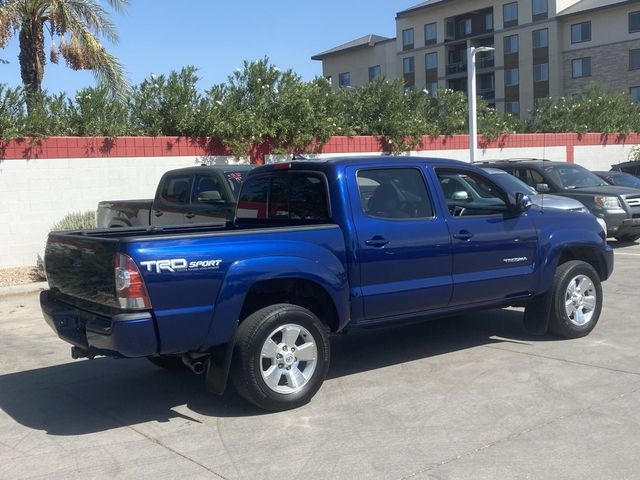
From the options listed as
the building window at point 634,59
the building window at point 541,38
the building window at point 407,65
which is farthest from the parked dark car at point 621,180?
the building window at point 407,65

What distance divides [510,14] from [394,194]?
5910cm

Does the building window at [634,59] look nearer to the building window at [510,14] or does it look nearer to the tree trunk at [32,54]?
the building window at [510,14]

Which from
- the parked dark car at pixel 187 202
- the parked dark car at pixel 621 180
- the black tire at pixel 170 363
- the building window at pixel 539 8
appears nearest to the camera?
the black tire at pixel 170 363

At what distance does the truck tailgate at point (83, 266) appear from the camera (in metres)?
5.02

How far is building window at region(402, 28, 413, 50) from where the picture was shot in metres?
68.0

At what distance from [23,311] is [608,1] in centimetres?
5498

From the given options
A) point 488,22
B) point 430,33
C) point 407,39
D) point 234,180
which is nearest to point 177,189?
point 234,180

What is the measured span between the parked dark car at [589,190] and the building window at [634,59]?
42555 mm

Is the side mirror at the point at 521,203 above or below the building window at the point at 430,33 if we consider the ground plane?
below

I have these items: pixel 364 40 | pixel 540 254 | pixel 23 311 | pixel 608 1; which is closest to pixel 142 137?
pixel 23 311

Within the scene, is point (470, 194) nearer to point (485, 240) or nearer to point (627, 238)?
point (485, 240)

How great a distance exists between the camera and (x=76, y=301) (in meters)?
5.56

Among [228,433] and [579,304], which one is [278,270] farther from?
[579,304]

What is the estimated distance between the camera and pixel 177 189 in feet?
38.4
